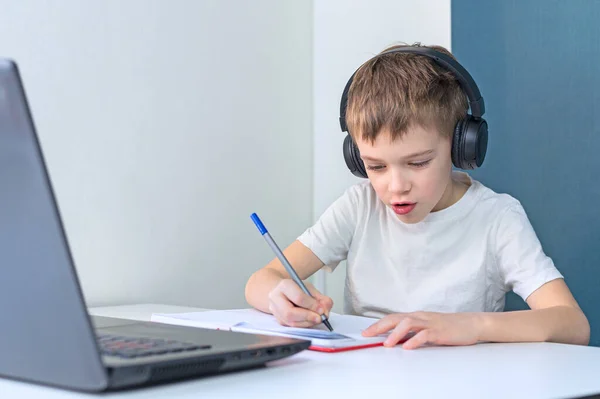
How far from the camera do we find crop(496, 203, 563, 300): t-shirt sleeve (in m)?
1.27

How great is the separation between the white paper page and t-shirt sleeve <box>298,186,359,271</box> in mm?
275

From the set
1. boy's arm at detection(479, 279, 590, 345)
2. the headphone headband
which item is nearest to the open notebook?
boy's arm at detection(479, 279, 590, 345)

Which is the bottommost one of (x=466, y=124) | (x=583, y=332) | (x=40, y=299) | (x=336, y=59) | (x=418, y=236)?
(x=583, y=332)

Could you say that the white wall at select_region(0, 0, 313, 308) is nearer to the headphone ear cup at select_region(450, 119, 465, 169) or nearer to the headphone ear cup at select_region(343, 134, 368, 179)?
the headphone ear cup at select_region(343, 134, 368, 179)

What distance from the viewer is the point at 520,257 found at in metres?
1.31

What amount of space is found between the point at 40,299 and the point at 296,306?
552 millimetres

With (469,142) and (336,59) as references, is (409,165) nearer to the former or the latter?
(469,142)

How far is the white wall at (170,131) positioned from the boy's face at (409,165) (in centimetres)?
57

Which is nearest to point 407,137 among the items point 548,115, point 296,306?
point 296,306

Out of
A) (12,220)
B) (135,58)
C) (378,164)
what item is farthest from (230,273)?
(12,220)

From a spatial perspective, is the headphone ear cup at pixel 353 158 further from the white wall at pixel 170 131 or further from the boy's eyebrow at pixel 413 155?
the white wall at pixel 170 131

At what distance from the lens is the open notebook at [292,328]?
944 millimetres

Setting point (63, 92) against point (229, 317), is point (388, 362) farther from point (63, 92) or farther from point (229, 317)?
point (63, 92)

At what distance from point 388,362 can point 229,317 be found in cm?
36
